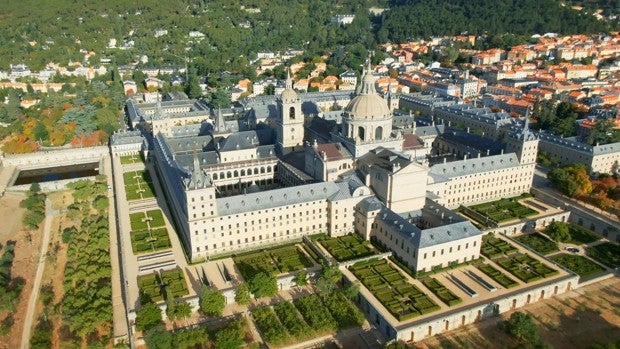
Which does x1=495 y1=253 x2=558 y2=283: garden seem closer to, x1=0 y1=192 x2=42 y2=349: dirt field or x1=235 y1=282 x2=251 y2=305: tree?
x1=235 y1=282 x2=251 y2=305: tree

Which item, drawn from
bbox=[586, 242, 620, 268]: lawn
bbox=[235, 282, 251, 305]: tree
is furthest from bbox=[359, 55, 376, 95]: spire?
bbox=[586, 242, 620, 268]: lawn

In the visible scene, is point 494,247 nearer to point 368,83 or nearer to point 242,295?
point 368,83

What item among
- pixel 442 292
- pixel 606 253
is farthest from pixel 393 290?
pixel 606 253

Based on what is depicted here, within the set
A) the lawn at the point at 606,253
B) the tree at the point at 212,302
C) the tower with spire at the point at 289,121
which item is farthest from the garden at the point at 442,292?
the tower with spire at the point at 289,121

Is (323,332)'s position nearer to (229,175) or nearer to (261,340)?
(261,340)

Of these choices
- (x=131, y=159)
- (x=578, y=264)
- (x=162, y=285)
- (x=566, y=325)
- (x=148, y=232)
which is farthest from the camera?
(x=131, y=159)
